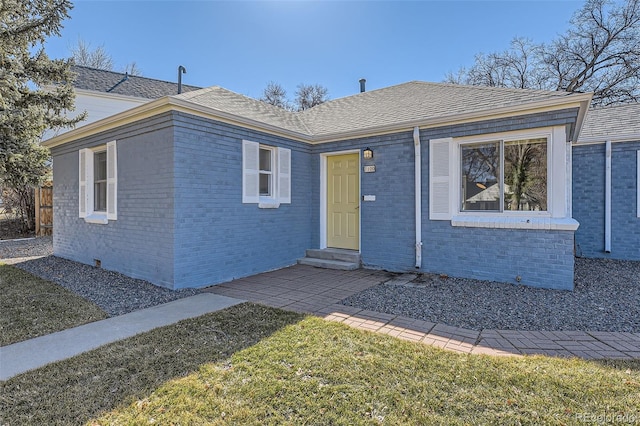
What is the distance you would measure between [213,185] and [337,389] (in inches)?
175

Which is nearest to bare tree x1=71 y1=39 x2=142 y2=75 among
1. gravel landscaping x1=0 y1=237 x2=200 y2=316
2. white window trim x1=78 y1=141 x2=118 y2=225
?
gravel landscaping x1=0 y1=237 x2=200 y2=316

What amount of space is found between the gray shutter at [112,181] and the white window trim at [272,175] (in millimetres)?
Answer: 2559

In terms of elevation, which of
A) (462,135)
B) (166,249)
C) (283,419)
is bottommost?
(283,419)

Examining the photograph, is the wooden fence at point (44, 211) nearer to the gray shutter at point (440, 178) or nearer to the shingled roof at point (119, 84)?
the shingled roof at point (119, 84)

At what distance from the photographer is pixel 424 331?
3.71 meters

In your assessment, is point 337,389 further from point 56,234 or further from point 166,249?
point 56,234

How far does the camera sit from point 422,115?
682 centimetres

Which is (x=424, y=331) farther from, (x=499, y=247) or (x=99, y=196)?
(x=99, y=196)

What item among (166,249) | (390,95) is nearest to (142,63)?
(390,95)

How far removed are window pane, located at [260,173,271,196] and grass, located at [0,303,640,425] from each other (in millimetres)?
4250

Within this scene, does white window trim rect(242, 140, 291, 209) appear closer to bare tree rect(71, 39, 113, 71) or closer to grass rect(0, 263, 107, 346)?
grass rect(0, 263, 107, 346)

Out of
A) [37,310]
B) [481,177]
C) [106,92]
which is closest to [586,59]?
[481,177]

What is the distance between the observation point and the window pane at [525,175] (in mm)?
5730

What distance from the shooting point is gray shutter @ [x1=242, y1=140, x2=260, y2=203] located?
21.5 feet
